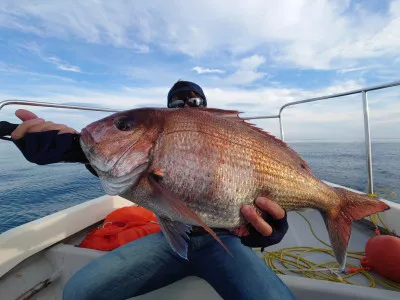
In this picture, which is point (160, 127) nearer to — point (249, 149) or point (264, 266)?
point (249, 149)

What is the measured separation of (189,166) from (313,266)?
7.57 feet

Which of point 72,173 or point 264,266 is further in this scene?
point 72,173

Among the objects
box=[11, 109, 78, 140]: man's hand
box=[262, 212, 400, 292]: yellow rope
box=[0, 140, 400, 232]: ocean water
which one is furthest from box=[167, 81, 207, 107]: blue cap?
box=[0, 140, 400, 232]: ocean water

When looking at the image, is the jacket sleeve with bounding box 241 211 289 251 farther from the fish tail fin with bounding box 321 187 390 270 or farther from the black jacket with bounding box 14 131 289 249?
the fish tail fin with bounding box 321 187 390 270

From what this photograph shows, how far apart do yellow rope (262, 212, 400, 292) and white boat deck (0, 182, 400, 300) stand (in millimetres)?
56

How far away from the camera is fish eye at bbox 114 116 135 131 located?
151cm

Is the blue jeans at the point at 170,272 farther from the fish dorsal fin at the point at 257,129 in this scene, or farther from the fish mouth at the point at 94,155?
the fish mouth at the point at 94,155

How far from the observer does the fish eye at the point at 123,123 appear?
4.96 feet

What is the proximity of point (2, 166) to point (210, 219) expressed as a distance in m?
16.9

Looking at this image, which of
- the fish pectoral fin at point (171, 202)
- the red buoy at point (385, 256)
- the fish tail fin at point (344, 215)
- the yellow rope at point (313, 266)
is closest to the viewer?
the fish pectoral fin at point (171, 202)

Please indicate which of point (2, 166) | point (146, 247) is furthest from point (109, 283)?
point (2, 166)

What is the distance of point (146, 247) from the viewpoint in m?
2.18

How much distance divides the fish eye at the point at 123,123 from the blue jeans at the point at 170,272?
114cm

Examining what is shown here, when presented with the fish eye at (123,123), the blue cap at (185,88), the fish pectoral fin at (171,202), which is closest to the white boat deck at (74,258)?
the fish pectoral fin at (171,202)
